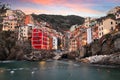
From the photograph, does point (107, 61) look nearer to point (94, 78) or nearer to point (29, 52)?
point (94, 78)

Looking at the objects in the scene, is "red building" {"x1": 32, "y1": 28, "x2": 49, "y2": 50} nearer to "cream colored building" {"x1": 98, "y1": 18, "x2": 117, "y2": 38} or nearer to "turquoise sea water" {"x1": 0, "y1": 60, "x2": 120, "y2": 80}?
"cream colored building" {"x1": 98, "y1": 18, "x2": 117, "y2": 38}

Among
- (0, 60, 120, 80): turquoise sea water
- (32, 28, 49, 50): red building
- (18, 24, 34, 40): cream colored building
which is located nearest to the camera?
(0, 60, 120, 80): turquoise sea water

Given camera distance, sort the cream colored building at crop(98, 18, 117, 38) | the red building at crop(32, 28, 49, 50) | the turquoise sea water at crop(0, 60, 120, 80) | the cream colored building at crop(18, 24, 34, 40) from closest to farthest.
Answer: the turquoise sea water at crop(0, 60, 120, 80), the cream colored building at crop(98, 18, 117, 38), the red building at crop(32, 28, 49, 50), the cream colored building at crop(18, 24, 34, 40)

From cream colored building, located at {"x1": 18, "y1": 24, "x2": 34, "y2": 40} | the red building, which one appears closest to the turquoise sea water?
the red building

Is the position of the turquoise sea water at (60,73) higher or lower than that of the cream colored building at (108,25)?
lower

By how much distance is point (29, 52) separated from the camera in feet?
462

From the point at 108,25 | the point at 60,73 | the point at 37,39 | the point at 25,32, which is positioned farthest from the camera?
the point at 25,32

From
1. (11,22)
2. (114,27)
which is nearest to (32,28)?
(11,22)

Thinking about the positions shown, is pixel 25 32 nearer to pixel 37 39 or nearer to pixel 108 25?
pixel 37 39

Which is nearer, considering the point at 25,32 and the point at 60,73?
the point at 60,73

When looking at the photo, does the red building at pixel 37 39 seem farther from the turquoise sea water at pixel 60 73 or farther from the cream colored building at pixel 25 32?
the turquoise sea water at pixel 60 73

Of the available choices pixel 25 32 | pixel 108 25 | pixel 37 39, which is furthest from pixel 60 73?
pixel 25 32

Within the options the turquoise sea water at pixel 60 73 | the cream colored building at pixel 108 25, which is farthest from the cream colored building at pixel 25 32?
the turquoise sea water at pixel 60 73

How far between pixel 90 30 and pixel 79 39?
72.2 feet
